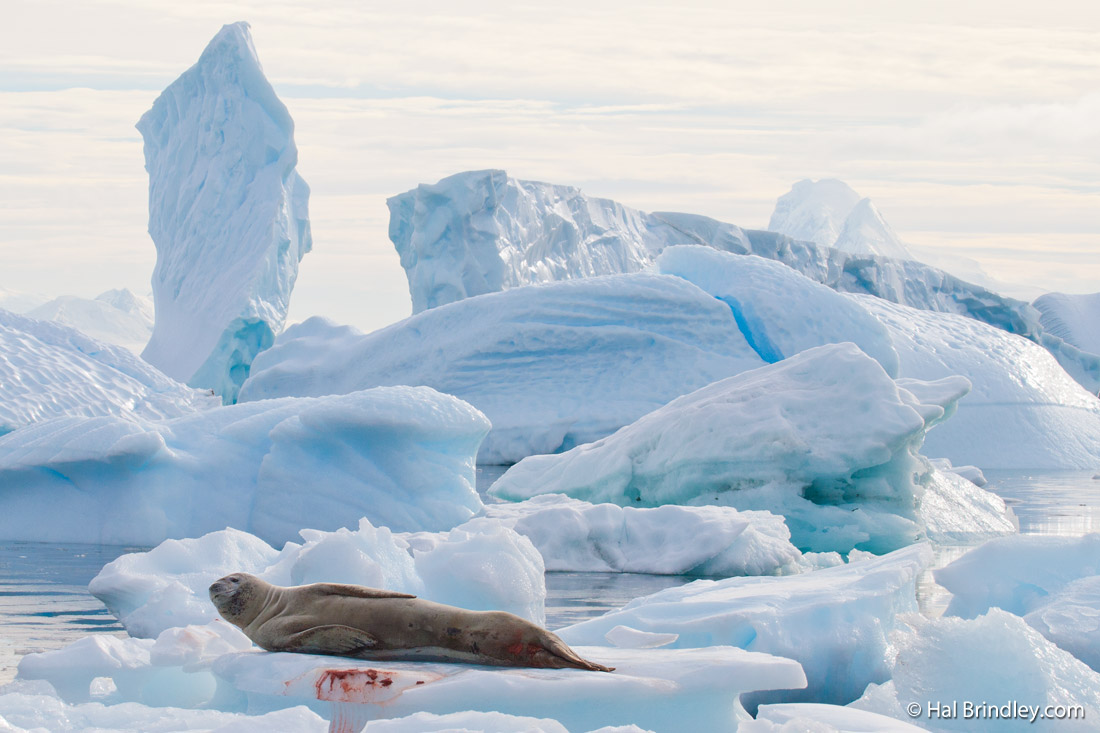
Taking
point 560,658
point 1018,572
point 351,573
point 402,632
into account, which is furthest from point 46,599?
point 1018,572

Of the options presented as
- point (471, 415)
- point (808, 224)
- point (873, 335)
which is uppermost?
point (808, 224)

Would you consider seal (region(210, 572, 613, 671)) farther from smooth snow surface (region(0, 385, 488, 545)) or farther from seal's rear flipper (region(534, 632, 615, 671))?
smooth snow surface (region(0, 385, 488, 545))

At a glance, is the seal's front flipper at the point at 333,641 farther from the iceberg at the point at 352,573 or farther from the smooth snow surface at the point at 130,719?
the iceberg at the point at 352,573

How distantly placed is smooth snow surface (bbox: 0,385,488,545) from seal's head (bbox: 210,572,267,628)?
13.1 feet

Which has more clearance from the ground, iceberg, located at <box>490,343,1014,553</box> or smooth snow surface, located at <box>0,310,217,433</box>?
smooth snow surface, located at <box>0,310,217,433</box>

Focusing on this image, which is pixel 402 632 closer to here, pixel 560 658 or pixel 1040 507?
pixel 560 658

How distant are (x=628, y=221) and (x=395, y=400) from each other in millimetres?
19803

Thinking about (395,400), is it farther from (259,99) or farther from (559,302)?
(259,99)

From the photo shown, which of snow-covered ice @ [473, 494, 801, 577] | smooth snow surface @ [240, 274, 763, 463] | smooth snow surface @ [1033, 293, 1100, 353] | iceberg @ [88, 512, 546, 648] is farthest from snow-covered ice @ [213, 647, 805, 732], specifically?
smooth snow surface @ [1033, 293, 1100, 353]

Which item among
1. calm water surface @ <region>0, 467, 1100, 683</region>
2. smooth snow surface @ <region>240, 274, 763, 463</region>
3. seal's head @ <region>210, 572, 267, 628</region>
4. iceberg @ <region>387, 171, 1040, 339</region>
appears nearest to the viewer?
seal's head @ <region>210, 572, 267, 628</region>

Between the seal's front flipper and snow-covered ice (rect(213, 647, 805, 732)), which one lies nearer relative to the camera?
snow-covered ice (rect(213, 647, 805, 732))

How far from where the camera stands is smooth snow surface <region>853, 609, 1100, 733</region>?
10.4ft

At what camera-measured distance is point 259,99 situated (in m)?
21.8

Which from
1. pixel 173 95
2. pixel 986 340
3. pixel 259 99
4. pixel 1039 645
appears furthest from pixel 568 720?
pixel 173 95
